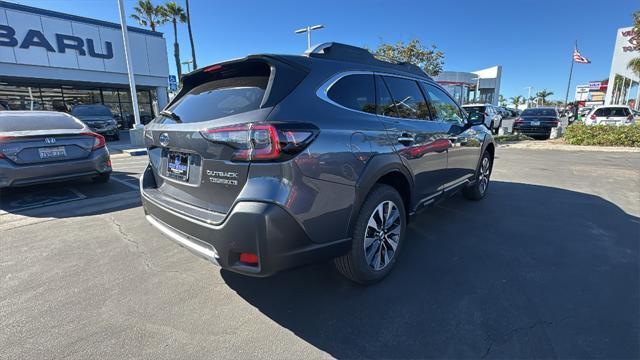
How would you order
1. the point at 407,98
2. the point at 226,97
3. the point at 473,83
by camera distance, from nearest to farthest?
the point at 226,97, the point at 407,98, the point at 473,83

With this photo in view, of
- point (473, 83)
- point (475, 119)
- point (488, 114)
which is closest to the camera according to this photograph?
point (475, 119)

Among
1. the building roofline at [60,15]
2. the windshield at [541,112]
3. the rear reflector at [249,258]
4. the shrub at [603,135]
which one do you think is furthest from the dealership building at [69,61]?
the shrub at [603,135]

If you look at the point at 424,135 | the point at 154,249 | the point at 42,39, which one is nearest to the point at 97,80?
the point at 42,39

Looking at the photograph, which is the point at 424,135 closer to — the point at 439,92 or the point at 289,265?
the point at 439,92

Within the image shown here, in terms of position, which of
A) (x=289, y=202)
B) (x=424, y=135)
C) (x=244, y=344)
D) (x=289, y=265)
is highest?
(x=424, y=135)

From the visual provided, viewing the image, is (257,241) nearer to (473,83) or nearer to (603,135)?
(603,135)

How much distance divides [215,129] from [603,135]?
1504cm

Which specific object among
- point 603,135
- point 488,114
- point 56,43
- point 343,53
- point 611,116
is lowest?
point 603,135

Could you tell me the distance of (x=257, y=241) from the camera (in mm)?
1952

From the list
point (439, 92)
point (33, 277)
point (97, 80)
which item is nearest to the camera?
point (33, 277)

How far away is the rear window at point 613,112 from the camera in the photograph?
1350cm

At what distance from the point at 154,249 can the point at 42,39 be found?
19335mm

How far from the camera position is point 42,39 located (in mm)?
16422

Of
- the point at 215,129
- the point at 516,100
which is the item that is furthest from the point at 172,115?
the point at 516,100
